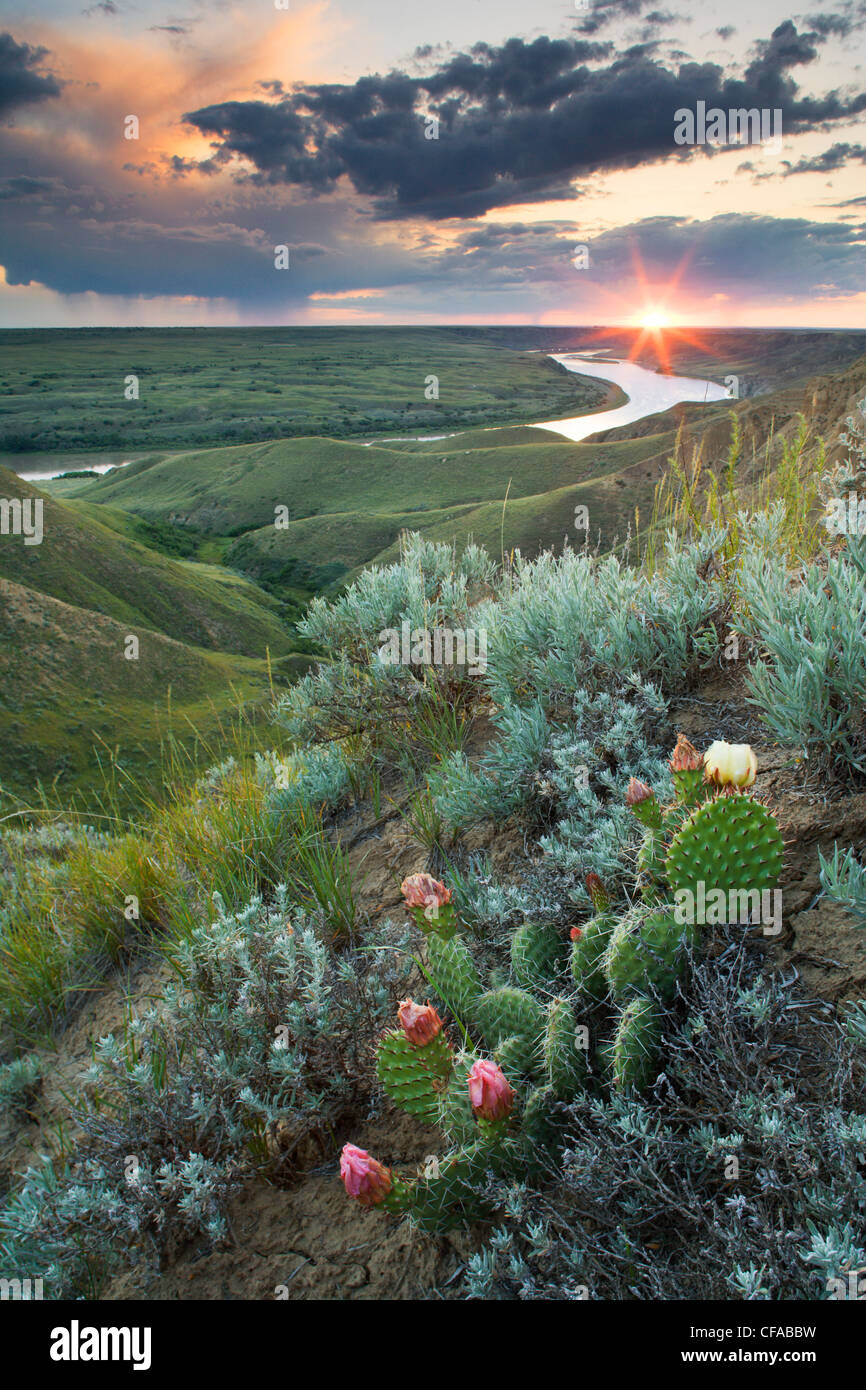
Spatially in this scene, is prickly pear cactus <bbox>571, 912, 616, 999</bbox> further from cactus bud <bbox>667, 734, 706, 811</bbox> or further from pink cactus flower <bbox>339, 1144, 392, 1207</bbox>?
pink cactus flower <bbox>339, 1144, 392, 1207</bbox>

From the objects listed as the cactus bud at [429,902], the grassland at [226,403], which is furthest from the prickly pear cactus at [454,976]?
the grassland at [226,403]

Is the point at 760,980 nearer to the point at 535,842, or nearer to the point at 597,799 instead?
the point at 597,799

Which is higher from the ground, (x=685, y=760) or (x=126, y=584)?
(x=126, y=584)

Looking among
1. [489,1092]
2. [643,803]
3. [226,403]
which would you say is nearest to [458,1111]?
[489,1092]

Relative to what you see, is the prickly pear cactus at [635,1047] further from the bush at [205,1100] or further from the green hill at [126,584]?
the green hill at [126,584]

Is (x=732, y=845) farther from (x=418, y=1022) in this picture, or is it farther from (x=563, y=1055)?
(x=418, y=1022)

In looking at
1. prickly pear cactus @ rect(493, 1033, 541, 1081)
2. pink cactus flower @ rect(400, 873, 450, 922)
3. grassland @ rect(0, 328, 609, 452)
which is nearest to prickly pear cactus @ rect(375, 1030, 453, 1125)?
prickly pear cactus @ rect(493, 1033, 541, 1081)

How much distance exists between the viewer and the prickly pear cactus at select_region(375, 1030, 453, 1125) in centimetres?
220

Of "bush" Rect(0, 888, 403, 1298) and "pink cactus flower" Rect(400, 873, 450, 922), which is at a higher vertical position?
"pink cactus flower" Rect(400, 873, 450, 922)

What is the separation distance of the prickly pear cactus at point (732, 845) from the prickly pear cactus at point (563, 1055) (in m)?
0.57

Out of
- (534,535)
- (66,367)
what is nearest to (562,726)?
(534,535)

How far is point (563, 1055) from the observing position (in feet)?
7.03

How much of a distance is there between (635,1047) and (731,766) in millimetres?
886

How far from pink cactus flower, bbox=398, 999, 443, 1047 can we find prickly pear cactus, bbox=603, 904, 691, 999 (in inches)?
21.1
